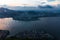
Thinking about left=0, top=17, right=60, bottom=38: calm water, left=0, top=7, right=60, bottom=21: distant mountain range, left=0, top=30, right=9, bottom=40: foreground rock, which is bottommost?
left=0, top=30, right=9, bottom=40: foreground rock

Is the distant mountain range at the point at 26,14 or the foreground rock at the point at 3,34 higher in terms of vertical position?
the distant mountain range at the point at 26,14

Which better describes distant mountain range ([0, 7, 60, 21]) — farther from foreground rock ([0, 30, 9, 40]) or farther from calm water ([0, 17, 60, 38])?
foreground rock ([0, 30, 9, 40])

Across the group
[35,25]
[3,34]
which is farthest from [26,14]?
[3,34]

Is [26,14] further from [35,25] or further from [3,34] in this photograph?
[3,34]

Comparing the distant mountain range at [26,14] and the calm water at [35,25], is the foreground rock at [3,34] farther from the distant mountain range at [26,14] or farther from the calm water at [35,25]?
the distant mountain range at [26,14]

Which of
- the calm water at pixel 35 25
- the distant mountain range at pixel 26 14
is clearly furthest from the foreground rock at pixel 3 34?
the distant mountain range at pixel 26 14

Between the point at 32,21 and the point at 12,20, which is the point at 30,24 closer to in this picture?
the point at 32,21

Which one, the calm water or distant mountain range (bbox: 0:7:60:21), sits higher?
distant mountain range (bbox: 0:7:60:21)

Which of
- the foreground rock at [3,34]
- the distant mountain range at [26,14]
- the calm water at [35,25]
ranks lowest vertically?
the foreground rock at [3,34]

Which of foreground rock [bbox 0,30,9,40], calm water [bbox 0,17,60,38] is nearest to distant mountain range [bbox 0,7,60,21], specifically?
calm water [bbox 0,17,60,38]
